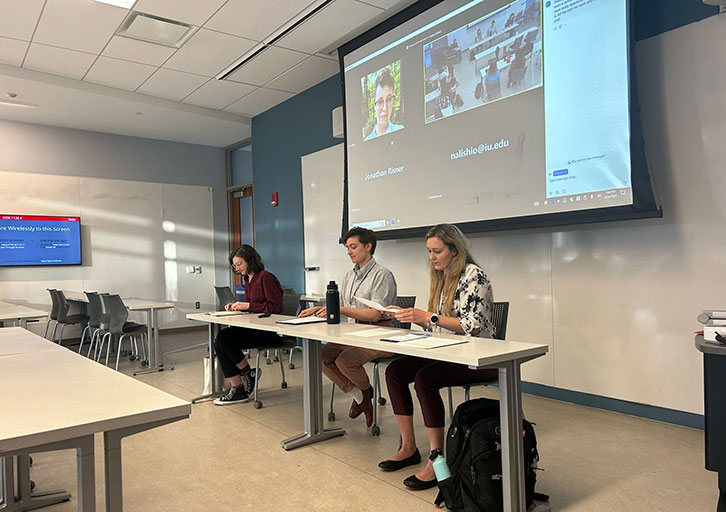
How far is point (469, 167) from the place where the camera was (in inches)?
155

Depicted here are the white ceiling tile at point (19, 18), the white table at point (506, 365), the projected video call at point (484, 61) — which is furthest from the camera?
the white ceiling tile at point (19, 18)

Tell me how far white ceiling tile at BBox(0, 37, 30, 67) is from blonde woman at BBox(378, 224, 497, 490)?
456cm

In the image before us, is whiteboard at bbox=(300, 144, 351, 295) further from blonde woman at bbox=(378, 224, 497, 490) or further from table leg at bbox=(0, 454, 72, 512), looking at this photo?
table leg at bbox=(0, 454, 72, 512)

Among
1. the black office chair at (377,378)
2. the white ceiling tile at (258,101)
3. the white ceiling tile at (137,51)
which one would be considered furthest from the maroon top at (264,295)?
the white ceiling tile at (258,101)

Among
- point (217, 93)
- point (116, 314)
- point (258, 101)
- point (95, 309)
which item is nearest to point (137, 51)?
point (217, 93)

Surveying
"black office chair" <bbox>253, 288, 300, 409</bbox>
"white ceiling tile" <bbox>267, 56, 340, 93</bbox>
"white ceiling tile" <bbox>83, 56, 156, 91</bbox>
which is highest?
"white ceiling tile" <bbox>83, 56, 156, 91</bbox>

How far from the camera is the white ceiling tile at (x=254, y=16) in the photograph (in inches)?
170

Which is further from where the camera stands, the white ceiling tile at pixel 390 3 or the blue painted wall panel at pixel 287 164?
the blue painted wall panel at pixel 287 164

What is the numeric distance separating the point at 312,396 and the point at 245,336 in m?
1.13

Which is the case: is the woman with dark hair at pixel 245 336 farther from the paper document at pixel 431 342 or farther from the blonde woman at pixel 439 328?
the paper document at pixel 431 342

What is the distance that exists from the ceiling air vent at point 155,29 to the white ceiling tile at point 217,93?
3.76ft

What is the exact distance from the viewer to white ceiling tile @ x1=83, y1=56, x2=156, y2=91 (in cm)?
548

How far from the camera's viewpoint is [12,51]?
508 centimetres

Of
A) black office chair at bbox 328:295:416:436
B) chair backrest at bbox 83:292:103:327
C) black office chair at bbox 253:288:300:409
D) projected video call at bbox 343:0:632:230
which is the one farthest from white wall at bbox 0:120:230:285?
black office chair at bbox 328:295:416:436
